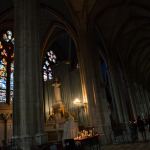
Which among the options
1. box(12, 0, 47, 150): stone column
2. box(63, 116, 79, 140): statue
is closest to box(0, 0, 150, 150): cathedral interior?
box(12, 0, 47, 150): stone column

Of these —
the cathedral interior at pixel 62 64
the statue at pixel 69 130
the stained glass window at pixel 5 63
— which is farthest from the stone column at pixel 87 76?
the stained glass window at pixel 5 63

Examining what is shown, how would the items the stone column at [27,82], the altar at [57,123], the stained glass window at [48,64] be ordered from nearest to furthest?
the stone column at [27,82] < the altar at [57,123] < the stained glass window at [48,64]

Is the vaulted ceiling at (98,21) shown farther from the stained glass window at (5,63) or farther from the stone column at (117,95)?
the stained glass window at (5,63)

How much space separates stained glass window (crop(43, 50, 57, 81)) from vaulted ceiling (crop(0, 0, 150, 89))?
120cm

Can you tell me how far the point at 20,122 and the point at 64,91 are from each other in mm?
11301

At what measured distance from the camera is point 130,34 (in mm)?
20562

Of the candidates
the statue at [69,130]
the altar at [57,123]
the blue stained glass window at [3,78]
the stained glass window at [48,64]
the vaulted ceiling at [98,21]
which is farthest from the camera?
the stained glass window at [48,64]

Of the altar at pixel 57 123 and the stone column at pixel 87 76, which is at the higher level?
the stone column at pixel 87 76

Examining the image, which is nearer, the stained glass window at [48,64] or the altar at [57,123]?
the altar at [57,123]

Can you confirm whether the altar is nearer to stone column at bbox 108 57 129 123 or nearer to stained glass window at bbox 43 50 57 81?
stained glass window at bbox 43 50 57 81

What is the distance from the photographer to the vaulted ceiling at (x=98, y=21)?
44.7 ft

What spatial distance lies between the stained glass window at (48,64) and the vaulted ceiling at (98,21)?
3.95 feet

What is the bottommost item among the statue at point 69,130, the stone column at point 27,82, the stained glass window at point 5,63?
the statue at point 69,130

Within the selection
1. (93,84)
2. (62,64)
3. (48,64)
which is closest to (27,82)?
(93,84)
